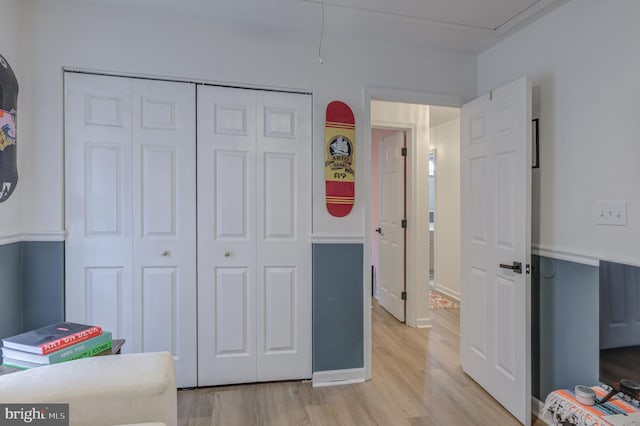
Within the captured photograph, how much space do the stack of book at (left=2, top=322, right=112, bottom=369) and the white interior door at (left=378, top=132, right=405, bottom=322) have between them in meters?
3.05

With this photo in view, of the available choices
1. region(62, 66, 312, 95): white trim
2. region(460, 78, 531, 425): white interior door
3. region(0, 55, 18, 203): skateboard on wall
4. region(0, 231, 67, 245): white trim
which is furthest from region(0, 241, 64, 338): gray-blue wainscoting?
region(460, 78, 531, 425): white interior door

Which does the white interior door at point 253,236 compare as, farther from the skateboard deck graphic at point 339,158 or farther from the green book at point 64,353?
the green book at point 64,353

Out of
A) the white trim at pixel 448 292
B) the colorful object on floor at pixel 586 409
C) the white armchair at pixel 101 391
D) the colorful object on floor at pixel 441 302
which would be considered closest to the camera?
the white armchair at pixel 101 391

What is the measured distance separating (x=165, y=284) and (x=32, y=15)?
182 centimetres

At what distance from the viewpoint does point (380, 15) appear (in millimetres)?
2184

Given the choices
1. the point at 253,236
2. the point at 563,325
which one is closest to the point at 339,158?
the point at 253,236

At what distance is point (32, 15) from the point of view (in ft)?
6.85

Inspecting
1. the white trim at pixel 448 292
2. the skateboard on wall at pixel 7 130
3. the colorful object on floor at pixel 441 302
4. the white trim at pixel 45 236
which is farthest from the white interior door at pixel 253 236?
the white trim at pixel 448 292

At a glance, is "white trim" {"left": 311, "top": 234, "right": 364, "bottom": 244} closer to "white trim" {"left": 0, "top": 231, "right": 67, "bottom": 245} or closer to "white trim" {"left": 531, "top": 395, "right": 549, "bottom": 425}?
"white trim" {"left": 531, "top": 395, "right": 549, "bottom": 425}

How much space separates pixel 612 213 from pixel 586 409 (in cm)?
94

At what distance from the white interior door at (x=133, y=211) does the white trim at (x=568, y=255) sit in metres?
2.23

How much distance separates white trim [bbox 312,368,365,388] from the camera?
2.47 meters

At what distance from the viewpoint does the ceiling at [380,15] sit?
207 cm

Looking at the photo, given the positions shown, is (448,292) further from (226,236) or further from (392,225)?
(226,236)
